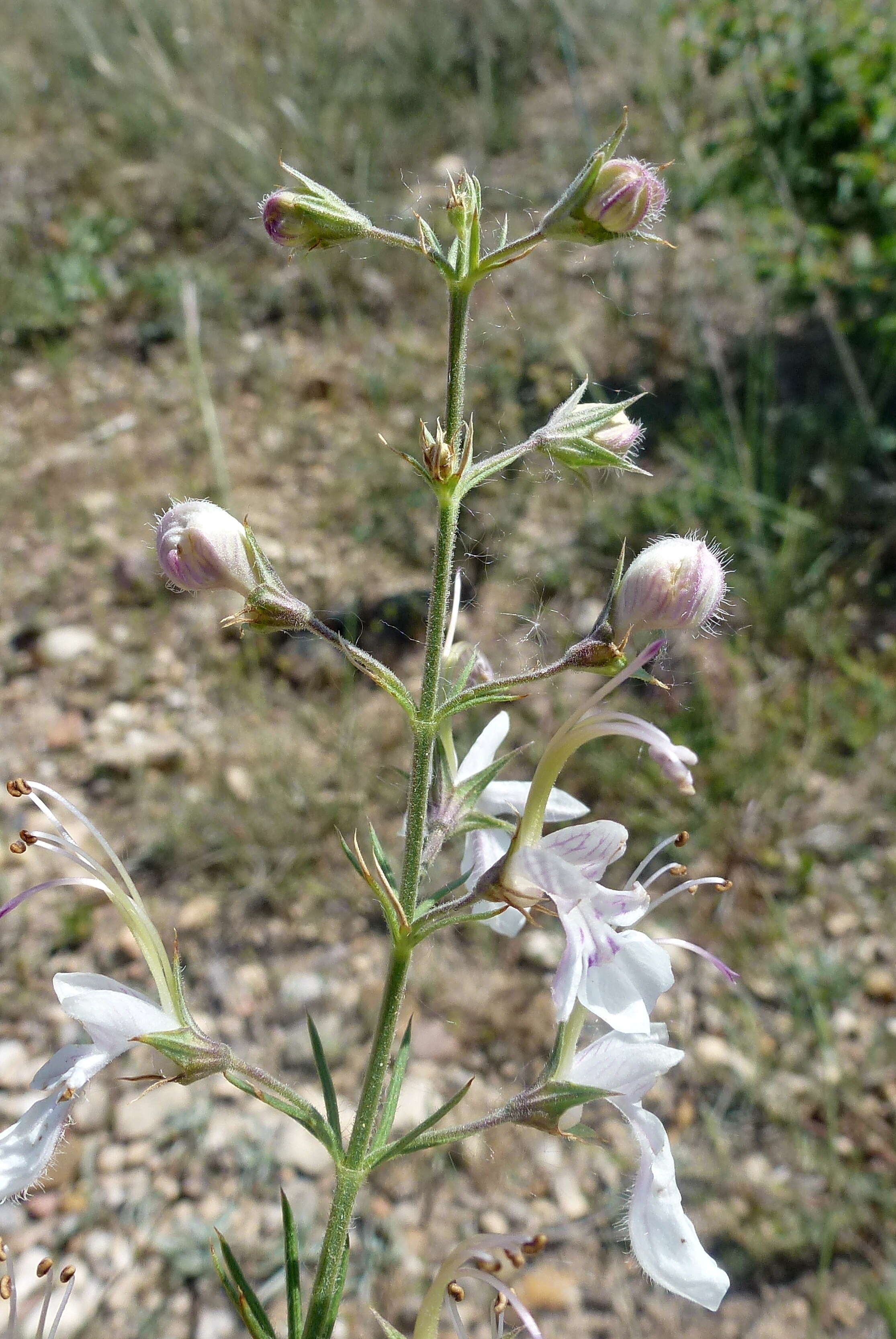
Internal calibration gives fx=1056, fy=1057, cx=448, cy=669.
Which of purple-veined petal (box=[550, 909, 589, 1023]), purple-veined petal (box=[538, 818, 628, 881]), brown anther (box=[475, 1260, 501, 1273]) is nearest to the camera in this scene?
purple-veined petal (box=[550, 909, 589, 1023])

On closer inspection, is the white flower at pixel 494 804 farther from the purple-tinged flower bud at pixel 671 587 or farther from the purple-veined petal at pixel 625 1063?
the purple-tinged flower bud at pixel 671 587

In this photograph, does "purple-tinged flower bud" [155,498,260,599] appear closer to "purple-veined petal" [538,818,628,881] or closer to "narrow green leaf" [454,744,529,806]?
"narrow green leaf" [454,744,529,806]

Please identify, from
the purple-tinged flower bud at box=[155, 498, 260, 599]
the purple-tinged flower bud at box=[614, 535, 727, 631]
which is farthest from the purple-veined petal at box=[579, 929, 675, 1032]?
the purple-tinged flower bud at box=[155, 498, 260, 599]

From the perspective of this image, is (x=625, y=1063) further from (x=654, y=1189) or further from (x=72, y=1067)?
(x=72, y=1067)

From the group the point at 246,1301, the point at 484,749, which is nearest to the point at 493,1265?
the point at 246,1301

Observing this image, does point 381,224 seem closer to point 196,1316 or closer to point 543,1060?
point 543,1060

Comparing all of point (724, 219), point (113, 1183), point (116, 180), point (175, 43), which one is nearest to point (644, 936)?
point (113, 1183)

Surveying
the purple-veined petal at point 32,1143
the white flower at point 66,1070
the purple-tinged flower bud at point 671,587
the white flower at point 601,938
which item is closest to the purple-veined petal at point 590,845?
the white flower at point 601,938
